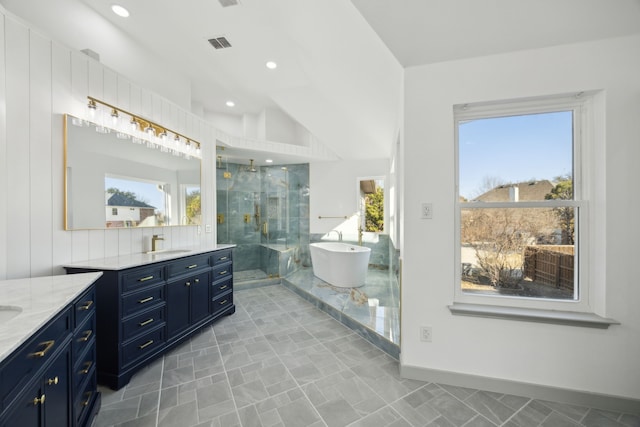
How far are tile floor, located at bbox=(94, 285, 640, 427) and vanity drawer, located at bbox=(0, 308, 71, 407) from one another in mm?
809

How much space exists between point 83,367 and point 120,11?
116 inches

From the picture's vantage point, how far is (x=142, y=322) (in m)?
1.98

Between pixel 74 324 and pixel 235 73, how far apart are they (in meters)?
3.20

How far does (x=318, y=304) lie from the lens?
3.33 meters

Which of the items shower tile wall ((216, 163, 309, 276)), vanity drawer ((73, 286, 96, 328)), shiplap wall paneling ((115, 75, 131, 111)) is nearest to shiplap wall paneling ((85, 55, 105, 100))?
shiplap wall paneling ((115, 75, 131, 111))

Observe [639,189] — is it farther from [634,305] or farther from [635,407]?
[635,407]

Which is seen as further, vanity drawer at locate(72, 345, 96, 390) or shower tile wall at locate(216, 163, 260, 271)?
shower tile wall at locate(216, 163, 260, 271)

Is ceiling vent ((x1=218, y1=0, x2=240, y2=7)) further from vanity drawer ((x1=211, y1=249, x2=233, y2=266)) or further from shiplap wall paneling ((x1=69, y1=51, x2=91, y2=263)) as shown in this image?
vanity drawer ((x1=211, y1=249, x2=233, y2=266))

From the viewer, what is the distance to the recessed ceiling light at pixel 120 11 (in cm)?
229

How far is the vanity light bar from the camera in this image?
207cm

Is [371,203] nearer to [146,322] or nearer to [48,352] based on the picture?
[146,322]

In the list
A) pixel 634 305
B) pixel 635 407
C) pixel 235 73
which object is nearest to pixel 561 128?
pixel 634 305

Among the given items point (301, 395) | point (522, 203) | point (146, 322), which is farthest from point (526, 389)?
point (146, 322)

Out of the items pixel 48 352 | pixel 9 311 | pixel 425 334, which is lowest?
pixel 425 334
